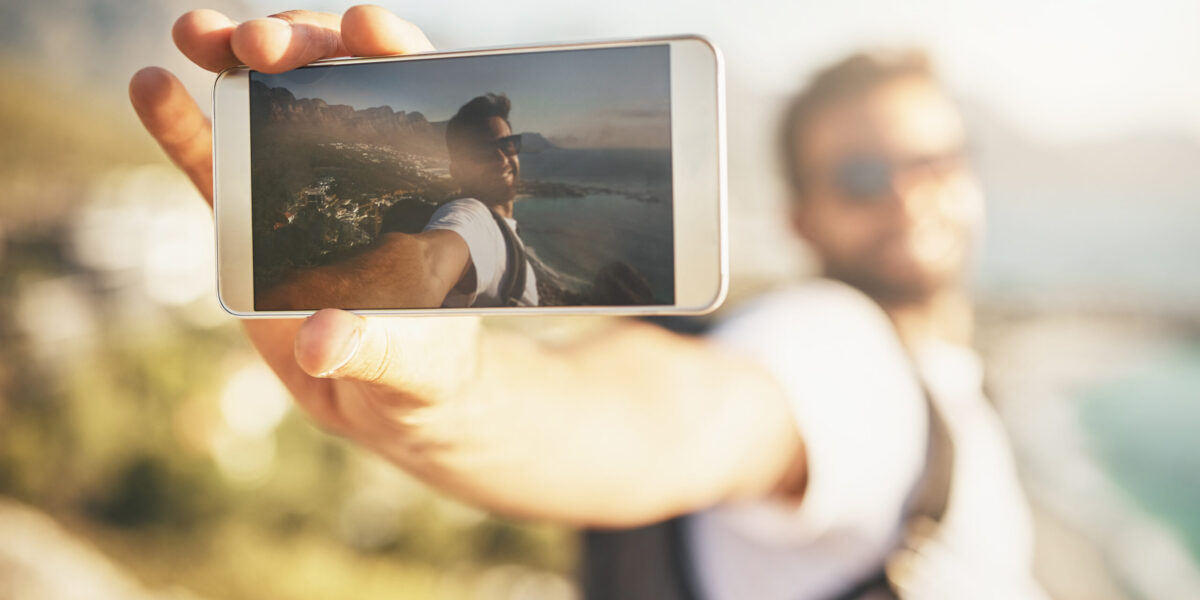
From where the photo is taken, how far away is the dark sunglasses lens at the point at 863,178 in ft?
2.83

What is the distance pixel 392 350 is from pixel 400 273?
1.9 inches

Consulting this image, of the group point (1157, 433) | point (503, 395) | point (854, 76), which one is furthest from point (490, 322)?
point (1157, 433)

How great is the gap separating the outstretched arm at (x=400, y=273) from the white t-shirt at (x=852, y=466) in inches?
19.1

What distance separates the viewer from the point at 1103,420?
0.90m

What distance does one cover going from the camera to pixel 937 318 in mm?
915

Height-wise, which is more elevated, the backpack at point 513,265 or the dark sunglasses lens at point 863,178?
the dark sunglasses lens at point 863,178

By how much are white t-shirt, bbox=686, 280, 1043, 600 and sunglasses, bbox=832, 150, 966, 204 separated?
131 millimetres

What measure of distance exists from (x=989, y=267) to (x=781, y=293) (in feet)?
0.95

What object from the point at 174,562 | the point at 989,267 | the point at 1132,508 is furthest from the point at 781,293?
the point at 174,562

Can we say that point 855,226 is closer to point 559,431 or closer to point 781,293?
point 781,293

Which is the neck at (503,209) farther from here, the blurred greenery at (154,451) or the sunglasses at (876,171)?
the blurred greenery at (154,451)

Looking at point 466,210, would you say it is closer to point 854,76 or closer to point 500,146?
point 500,146

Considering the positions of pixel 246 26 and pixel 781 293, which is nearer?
pixel 246 26

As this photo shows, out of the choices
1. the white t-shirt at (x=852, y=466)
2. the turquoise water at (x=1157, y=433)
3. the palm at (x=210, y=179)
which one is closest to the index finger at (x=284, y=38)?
the palm at (x=210, y=179)
